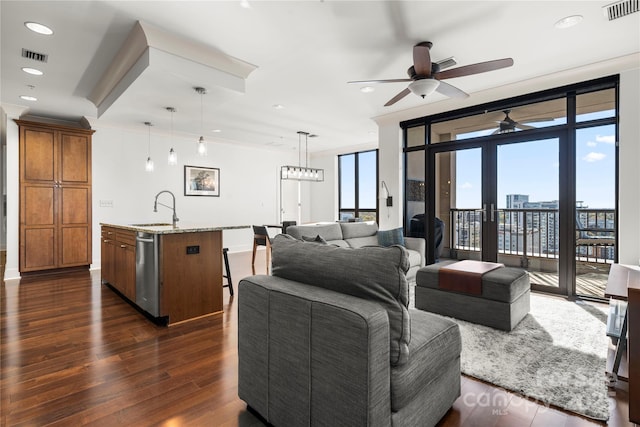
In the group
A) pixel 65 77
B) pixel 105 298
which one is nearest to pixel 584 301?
pixel 105 298

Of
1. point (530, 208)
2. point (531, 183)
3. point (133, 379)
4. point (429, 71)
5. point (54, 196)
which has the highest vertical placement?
point (429, 71)

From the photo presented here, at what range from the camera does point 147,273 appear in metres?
3.16

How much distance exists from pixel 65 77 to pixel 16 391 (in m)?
3.61

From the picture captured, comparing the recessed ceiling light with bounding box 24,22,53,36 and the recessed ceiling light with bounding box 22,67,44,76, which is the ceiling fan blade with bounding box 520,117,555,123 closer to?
the recessed ceiling light with bounding box 24,22,53,36

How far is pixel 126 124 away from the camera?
596 cm

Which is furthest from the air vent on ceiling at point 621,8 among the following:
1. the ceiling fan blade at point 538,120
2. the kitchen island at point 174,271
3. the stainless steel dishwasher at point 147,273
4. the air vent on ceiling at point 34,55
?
the air vent on ceiling at point 34,55

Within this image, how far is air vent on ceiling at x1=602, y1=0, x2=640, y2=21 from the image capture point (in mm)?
2530

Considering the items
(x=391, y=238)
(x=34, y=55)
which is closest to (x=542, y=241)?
(x=391, y=238)

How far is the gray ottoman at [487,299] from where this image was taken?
2760mm

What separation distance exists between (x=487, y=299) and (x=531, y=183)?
240 centimetres

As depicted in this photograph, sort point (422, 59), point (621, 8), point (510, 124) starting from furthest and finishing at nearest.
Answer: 1. point (510, 124)
2. point (422, 59)
3. point (621, 8)

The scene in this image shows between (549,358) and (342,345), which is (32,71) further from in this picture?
(549,358)

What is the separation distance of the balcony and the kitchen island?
3.80 meters

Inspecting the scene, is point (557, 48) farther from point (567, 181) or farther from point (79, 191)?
point (79, 191)
